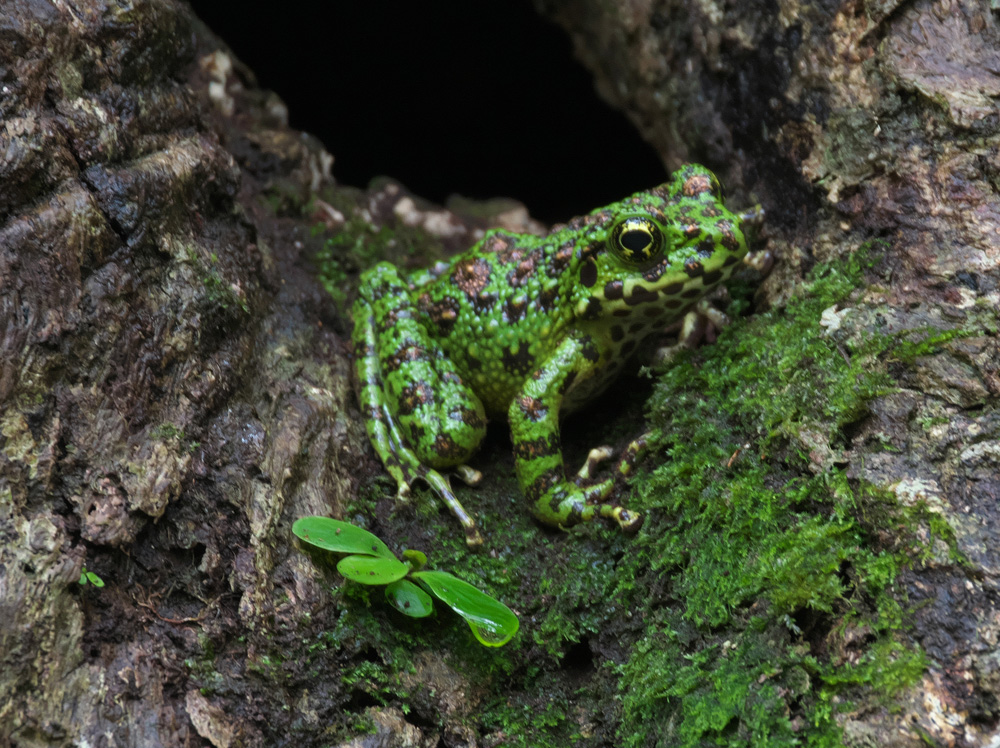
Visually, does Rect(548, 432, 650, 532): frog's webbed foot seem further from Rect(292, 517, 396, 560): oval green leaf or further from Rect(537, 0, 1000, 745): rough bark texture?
Rect(537, 0, 1000, 745): rough bark texture

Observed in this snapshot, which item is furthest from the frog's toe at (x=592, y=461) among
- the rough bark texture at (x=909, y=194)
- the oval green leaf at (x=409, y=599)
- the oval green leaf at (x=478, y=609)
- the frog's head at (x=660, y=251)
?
the rough bark texture at (x=909, y=194)

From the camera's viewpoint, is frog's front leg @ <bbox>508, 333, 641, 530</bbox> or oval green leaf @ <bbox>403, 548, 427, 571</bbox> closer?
oval green leaf @ <bbox>403, 548, 427, 571</bbox>

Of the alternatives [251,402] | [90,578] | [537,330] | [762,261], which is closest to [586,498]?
[537,330]

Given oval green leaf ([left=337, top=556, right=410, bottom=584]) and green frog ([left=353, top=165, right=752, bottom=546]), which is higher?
green frog ([left=353, top=165, right=752, bottom=546])

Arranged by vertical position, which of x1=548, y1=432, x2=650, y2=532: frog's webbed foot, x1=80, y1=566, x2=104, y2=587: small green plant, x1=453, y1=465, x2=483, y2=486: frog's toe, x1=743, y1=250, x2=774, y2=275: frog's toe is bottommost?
x1=80, y1=566, x2=104, y2=587: small green plant

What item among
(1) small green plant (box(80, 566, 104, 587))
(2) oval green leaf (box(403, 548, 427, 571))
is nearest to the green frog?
(2) oval green leaf (box(403, 548, 427, 571))

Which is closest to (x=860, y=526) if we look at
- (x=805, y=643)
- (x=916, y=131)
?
(x=805, y=643)

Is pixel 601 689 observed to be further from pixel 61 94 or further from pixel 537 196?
pixel 537 196
